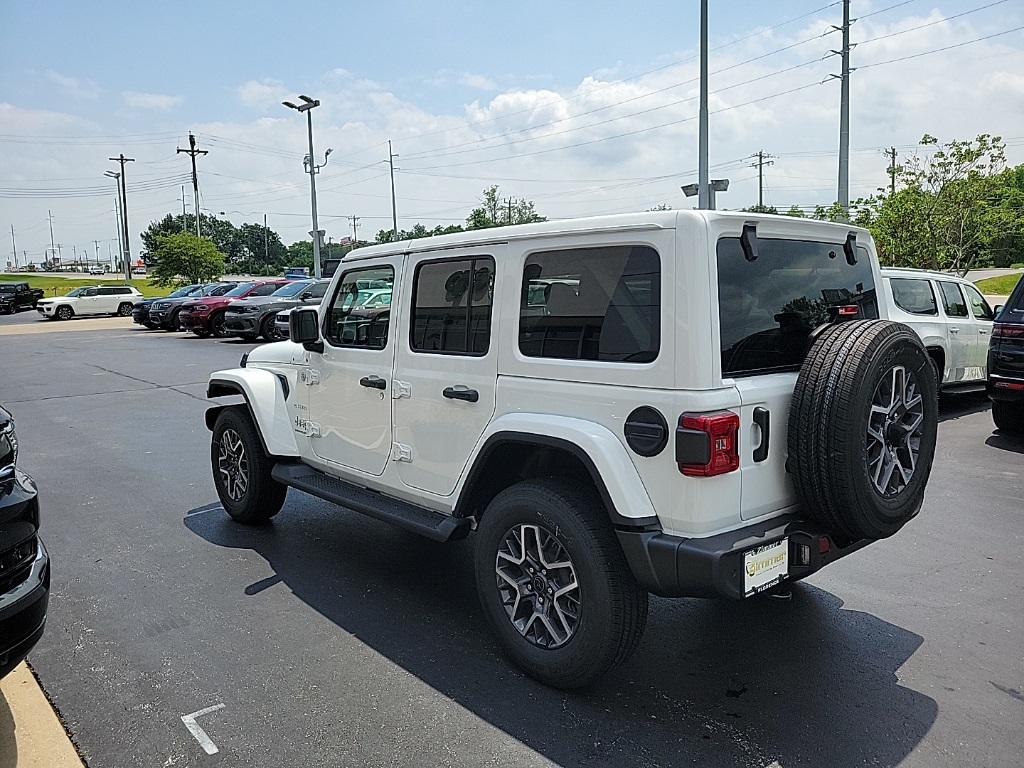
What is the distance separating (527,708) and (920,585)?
8.58 feet

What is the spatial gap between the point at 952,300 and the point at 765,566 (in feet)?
29.1

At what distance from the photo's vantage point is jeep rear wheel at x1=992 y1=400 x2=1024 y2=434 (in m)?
8.52

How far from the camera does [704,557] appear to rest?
303 centimetres

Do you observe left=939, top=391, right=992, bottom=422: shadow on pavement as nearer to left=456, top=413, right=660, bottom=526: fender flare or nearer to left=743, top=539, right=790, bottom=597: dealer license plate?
left=743, top=539, right=790, bottom=597: dealer license plate

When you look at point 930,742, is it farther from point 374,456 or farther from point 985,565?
point 374,456

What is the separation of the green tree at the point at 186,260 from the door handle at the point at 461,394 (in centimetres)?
4597

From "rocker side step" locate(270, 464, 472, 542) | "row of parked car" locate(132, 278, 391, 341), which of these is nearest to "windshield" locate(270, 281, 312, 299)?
"row of parked car" locate(132, 278, 391, 341)

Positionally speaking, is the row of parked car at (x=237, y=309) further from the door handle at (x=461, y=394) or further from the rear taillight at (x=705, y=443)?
the rear taillight at (x=705, y=443)

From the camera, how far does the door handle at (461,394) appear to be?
3881 mm

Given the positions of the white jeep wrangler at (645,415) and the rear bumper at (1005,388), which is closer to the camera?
the white jeep wrangler at (645,415)

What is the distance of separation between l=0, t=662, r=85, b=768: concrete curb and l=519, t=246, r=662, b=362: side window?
2.43m

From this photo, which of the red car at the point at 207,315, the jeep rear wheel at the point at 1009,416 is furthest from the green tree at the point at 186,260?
the jeep rear wheel at the point at 1009,416

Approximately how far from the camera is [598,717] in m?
3.27

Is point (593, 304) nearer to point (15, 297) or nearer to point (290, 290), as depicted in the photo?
point (290, 290)
